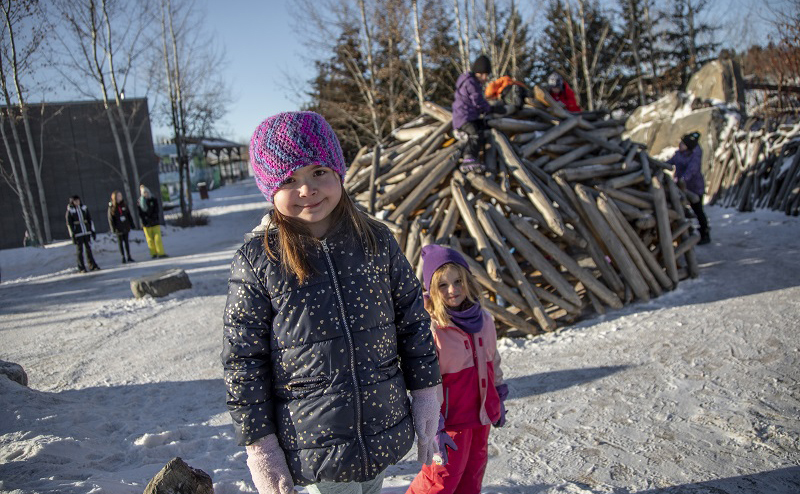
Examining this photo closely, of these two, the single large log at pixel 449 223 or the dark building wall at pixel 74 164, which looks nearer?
the single large log at pixel 449 223

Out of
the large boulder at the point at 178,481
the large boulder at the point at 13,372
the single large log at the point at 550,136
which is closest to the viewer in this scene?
the large boulder at the point at 178,481

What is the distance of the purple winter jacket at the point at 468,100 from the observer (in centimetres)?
578

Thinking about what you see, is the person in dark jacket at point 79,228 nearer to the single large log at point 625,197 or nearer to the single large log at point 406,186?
the single large log at point 406,186

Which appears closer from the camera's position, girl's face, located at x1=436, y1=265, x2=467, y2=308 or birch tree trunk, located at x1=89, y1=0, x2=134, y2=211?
girl's face, located at x1=436, y1=265, x2=467, y2=308

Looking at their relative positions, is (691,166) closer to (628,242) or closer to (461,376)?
(628,242)

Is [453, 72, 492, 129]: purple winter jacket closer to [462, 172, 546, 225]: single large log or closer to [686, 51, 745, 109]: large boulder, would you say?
[462, 172, 546, 225]: single large log

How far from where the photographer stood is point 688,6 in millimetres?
23703

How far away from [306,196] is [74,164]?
20.2 metres

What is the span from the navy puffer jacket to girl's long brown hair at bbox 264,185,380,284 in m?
0.03

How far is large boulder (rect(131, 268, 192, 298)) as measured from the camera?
795 cm

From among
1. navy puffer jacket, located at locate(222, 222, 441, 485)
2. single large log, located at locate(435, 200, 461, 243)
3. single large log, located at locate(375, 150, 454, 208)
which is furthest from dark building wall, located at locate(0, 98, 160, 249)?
navy puffer jacket, located at locate(222, 222, 441, 485)

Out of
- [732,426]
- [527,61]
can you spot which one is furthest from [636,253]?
[527,61]

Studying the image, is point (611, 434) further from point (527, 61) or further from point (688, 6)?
point (688, 6)

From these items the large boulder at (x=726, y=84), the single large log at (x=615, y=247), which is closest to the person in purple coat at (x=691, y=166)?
the single large log at (x=615, y=247)
